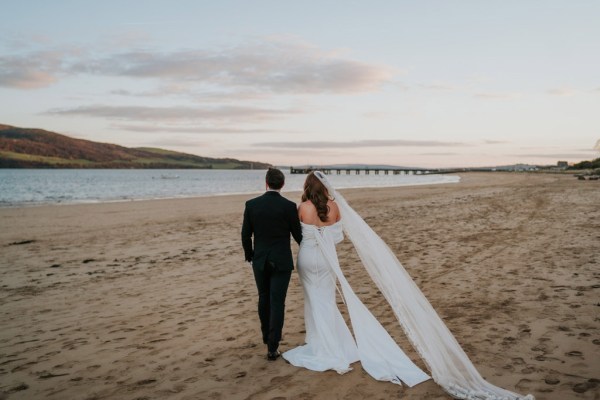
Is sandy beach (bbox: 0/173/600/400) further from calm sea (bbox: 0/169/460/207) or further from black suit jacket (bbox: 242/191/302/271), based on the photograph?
calm sea (bbox: 0/169/460/207)

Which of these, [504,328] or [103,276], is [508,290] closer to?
Answer: [504,328]

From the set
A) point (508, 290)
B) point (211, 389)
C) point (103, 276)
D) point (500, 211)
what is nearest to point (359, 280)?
point (508, 290)

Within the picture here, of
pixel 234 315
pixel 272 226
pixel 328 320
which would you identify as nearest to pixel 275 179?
pixel 272 226

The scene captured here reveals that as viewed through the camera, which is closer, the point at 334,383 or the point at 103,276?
the point at 334,383

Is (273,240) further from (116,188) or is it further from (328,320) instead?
(116,188)

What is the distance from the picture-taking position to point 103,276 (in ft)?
30.9

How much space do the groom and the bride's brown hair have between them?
0.24 metres

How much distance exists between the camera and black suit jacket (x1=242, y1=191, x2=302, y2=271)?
475 cm

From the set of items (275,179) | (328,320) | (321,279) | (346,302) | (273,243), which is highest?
(275,179)

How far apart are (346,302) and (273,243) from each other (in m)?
1.05

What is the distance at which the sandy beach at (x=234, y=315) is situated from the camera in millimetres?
4293

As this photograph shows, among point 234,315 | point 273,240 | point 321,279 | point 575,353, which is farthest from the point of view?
point 234,315

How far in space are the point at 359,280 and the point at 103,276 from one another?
563 centimetres

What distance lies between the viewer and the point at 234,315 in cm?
654
